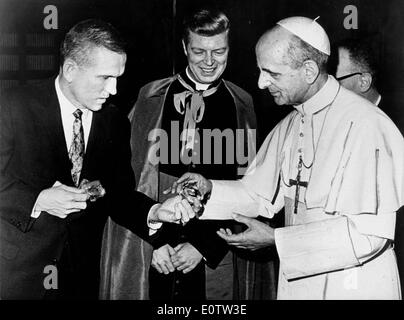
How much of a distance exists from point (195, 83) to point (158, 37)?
0.30m

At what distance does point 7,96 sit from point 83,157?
18.3 inches

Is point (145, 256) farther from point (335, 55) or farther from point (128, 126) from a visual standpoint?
point (335, 55)

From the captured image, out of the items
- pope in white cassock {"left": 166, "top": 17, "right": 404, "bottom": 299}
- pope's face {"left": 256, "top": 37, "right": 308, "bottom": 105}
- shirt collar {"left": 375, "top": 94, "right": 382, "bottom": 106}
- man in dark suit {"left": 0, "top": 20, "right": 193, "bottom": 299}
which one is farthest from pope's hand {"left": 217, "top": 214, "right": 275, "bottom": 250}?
shirt collar {"left": 375, "top": 94, "right": 382, "bottom": 106}

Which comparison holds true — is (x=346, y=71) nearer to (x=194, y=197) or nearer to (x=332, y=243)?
(x=332, y=243)

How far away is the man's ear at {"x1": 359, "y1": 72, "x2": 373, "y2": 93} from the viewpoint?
2930 mm

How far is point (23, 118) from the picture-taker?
108 inches

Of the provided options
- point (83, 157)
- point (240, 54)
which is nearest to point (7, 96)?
point (83, 157)

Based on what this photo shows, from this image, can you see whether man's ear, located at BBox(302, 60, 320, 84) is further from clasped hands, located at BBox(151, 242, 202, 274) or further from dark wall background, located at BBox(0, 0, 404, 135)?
clasped hands, located at BBox(151, 242, 202, 274)

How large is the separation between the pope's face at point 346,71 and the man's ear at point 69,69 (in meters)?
1.27

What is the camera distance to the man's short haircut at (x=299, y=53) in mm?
2717

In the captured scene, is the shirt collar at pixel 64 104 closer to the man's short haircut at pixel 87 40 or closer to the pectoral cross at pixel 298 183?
the man's short haircut at pixel 87 40

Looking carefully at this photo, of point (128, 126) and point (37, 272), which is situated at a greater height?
point (128, 126)

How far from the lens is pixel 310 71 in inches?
108

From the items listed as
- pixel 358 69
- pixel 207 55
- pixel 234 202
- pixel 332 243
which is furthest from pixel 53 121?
pixel 358 69
